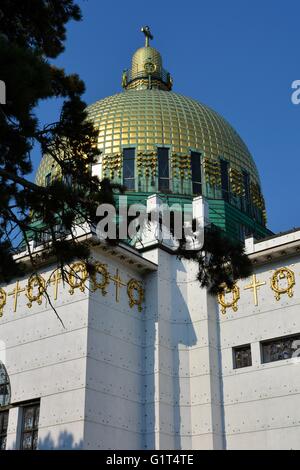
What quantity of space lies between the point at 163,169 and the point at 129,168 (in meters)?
1.23

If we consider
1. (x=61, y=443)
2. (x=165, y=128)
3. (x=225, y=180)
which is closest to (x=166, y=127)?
(x=165, y=128)

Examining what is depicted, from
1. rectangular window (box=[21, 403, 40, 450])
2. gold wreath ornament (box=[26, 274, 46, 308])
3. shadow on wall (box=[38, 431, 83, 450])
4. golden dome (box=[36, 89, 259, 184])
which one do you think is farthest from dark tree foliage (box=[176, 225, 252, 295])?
golden dome (box=[36, 89, 259, 184])

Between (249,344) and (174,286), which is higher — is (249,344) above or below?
below

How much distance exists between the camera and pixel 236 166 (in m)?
27.2

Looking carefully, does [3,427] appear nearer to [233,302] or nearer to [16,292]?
[16,292]

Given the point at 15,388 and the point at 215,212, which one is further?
the point at 215,212

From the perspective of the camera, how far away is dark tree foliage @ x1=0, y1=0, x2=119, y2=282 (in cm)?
1063

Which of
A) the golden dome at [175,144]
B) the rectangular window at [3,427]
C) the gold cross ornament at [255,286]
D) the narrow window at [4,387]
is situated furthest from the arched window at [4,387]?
the golden dome at [175,144]

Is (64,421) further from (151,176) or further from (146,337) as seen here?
(151,176)

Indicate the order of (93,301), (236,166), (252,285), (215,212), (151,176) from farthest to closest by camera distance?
(236,166) → (151,176) → (215,212) → (252,285) → (93,301)

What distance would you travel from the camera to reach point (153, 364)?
1880cm

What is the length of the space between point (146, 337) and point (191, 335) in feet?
4.13

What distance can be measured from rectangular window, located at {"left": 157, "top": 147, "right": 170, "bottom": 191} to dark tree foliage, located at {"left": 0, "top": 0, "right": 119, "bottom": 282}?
41.1 ft
